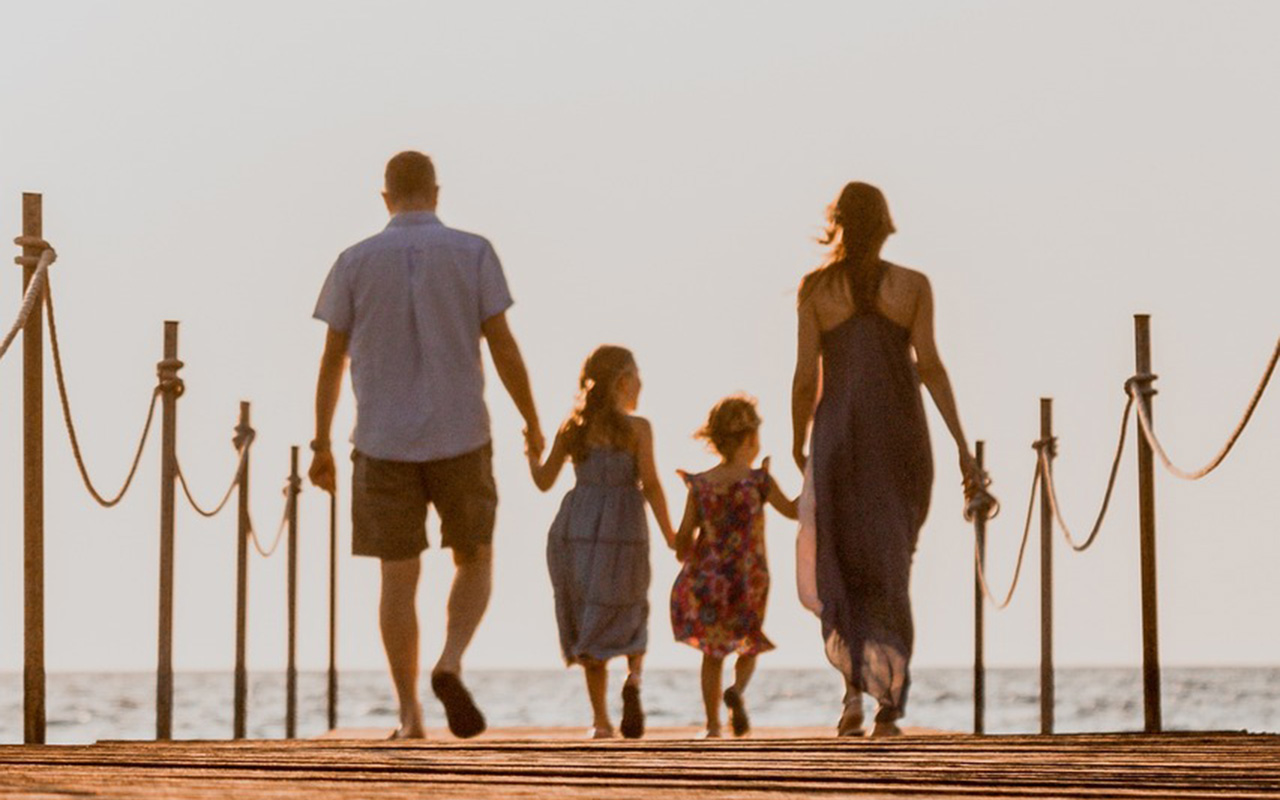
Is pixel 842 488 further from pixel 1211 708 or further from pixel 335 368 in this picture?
pixel 1211 708

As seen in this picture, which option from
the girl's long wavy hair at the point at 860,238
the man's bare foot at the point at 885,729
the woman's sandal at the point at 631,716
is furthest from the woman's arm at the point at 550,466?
the man's bare foot at the point at 885,729

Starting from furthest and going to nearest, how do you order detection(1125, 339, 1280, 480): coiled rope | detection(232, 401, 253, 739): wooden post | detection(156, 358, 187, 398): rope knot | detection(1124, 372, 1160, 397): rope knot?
1. detection(232, 401, 253, 739): wooden post
2. detection(156, 358, 187, 398): rope knot
3. detection(1124, 372, 1160, 397): rope knot
4. detection(1125, 339, 1280, 480): coiled rope

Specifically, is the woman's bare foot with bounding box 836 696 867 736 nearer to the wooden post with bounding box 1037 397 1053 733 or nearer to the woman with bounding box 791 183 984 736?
the woman with bounding box 791 183 984 736

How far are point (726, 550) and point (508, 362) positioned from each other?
2.00 meters

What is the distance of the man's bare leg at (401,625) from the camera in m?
8.84

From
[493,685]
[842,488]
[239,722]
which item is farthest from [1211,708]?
[842,488]

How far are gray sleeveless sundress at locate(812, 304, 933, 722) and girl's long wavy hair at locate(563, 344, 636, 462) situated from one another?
1.40m

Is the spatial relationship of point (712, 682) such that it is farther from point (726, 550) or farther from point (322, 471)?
point (322, 471)

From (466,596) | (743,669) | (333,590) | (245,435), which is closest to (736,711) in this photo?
(743,669)

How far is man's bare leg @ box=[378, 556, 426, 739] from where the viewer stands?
348 inches

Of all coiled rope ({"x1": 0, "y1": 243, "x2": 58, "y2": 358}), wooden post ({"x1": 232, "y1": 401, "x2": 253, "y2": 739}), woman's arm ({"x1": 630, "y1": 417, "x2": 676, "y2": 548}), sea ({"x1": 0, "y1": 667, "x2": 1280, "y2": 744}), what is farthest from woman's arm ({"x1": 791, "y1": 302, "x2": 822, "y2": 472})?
sea ({"x1": 0, "y1": 667, "x2": 1280, "y2": 744})

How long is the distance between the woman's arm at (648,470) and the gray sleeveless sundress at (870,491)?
1.36 meters

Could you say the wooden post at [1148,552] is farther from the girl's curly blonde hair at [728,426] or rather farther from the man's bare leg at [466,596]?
the man's bare leg at [466,596]

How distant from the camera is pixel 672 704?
185ft
